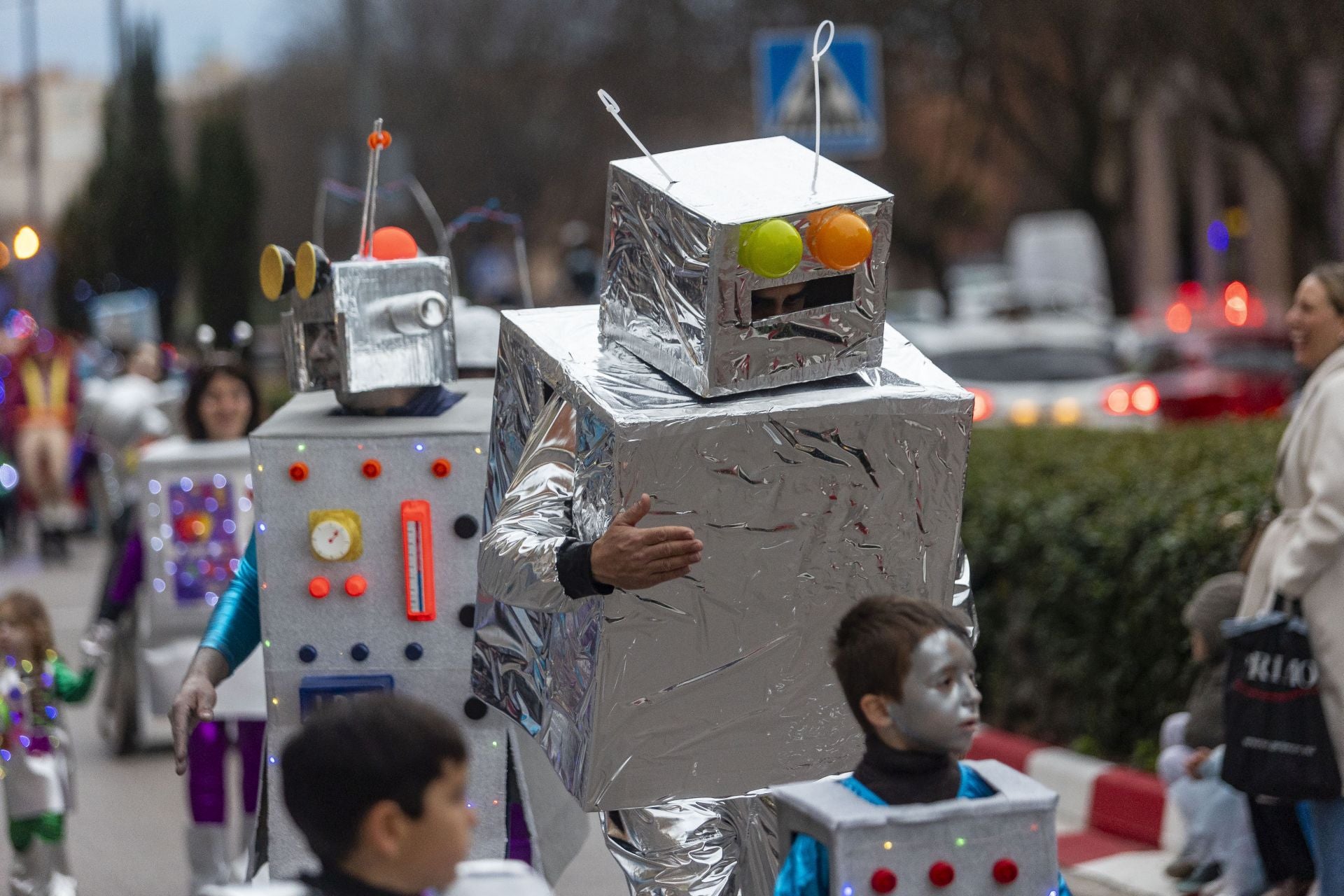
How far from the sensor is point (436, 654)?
4324mm

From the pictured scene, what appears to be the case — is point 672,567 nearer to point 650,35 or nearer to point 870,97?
point 870,97

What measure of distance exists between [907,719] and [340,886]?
97 cm

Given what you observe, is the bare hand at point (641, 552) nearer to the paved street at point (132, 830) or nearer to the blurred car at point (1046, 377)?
Result: the paved street at point (132, 830)

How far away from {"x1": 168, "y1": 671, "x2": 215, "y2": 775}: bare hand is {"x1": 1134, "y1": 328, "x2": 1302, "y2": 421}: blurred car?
44.6ft

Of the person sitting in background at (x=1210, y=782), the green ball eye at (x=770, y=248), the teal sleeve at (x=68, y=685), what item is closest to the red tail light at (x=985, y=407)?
the person sitting in background at (x=1210, y=782)

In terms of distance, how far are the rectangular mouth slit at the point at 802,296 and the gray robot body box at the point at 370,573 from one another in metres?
1.10

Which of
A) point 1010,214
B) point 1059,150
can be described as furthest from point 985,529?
point 1010,214

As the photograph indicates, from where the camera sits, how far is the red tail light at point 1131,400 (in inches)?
640

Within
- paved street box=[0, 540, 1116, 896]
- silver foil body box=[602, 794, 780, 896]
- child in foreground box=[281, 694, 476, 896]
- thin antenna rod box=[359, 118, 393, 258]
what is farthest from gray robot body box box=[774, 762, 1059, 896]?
thin antenna rod box=[359, 118, 393, 258]

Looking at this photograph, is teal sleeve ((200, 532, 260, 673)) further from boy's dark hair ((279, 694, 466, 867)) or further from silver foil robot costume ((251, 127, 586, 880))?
boy's dark hair ((279, 694, 466, 867))

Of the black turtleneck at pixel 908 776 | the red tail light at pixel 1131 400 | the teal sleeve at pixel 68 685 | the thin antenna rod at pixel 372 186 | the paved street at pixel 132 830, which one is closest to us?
the black turtleneck at pixel 908 776

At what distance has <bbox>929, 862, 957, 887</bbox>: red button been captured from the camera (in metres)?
2.99

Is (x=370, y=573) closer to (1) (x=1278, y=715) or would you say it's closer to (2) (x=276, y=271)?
(2) (x=276, y=271)

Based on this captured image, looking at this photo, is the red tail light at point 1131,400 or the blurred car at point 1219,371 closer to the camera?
the red tail light at point 1131,400
